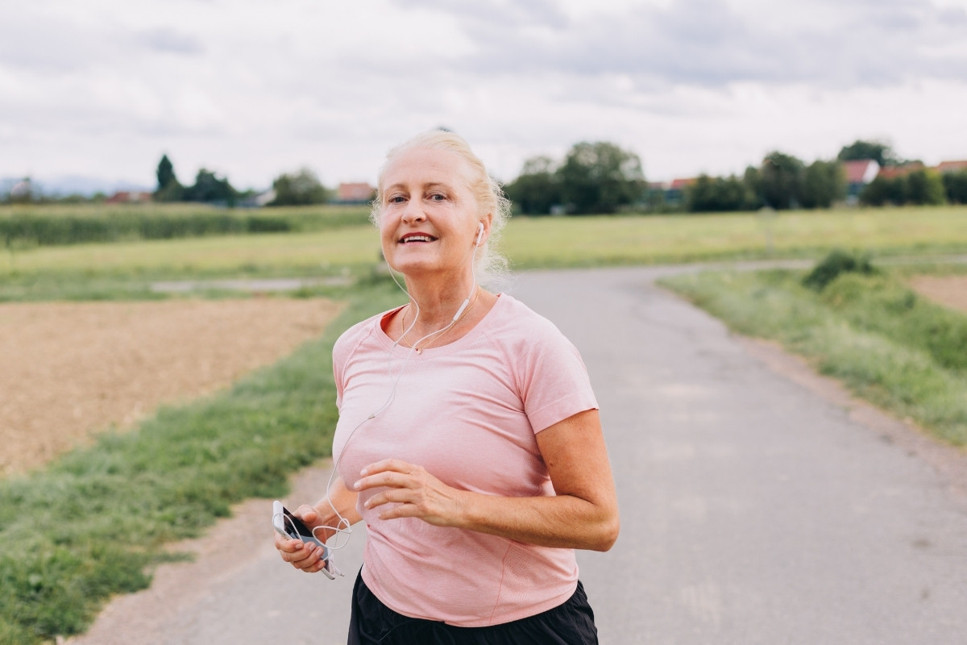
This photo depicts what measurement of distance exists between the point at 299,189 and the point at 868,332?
99068mm

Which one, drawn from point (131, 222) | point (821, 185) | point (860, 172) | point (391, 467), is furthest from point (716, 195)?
point (391, 467)

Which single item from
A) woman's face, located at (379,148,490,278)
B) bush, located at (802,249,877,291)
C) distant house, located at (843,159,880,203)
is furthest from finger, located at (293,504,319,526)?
distant house, located at (843,159,880,203)

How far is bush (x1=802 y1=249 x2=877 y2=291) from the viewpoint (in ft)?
70.8

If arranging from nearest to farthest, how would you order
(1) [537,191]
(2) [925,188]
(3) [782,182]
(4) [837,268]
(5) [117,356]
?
(5) [117,356] → (4) [837,268] → (2) [925,188] → (3) [782,182] → (1) [537,191]

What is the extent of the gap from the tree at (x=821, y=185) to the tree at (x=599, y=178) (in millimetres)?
23010

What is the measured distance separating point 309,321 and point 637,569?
1336 centimetres

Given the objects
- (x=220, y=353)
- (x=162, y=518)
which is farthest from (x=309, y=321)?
(x=162, y=518)

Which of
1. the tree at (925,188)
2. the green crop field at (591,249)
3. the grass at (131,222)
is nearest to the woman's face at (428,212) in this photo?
the green crop field at (591,249)

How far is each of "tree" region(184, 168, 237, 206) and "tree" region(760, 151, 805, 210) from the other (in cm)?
6409

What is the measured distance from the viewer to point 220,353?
13.5 metres

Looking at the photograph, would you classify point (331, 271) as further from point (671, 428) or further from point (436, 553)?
point (436, 553)

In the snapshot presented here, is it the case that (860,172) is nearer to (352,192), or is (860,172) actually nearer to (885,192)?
(885,192)

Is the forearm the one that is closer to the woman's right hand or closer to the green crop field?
the woman's right hand

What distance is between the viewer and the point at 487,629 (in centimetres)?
202
